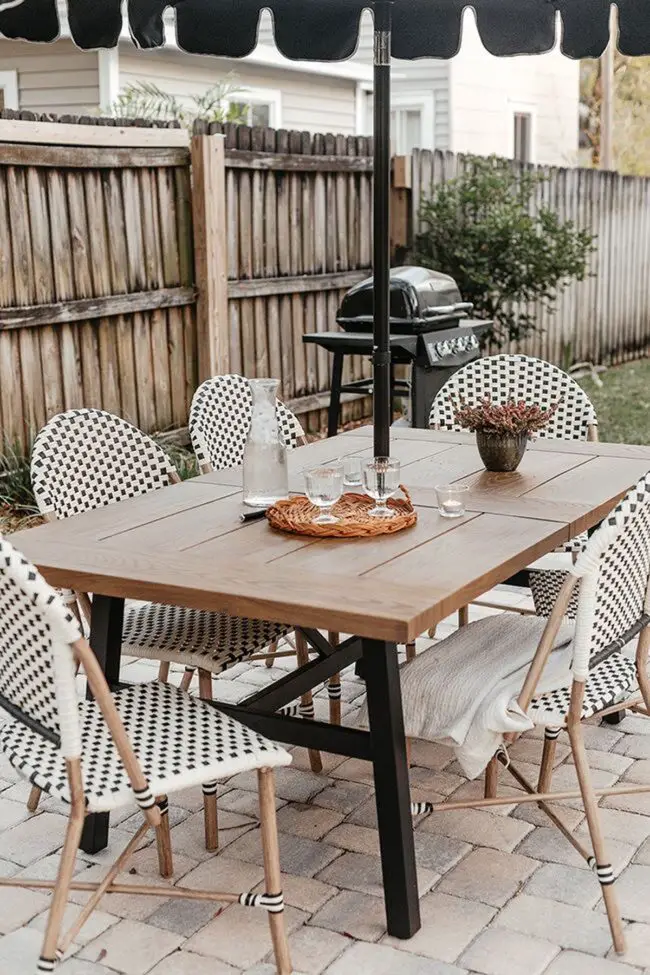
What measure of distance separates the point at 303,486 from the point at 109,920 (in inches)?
47.8

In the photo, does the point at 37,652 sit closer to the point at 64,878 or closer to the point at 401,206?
the point at 64,878

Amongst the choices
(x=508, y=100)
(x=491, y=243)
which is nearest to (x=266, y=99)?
(x=491, y=243)

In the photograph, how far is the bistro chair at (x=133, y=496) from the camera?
120 inches

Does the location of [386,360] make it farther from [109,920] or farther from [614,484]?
[109,920]

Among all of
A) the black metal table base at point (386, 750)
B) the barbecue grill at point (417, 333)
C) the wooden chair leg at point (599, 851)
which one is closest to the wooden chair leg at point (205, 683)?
the black metal table base at point (386, 750)

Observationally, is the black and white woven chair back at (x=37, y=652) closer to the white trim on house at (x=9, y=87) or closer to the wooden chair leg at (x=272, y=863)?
the wooden chair leg at (x=272, y=863)

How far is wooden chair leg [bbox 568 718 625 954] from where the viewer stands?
8.27 ft

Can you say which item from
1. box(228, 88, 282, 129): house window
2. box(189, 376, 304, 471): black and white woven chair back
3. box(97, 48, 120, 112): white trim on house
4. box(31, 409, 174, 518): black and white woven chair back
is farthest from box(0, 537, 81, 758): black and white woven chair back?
box(228, 88, 282, 129): house window

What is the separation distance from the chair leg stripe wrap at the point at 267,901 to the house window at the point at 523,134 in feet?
46.3

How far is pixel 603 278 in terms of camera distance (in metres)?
11.8

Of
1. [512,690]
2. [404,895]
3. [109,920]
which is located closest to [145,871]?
[109,920]

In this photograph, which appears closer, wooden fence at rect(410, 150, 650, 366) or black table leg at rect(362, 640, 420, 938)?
black table leg at rect(362, 640, 420, 938)

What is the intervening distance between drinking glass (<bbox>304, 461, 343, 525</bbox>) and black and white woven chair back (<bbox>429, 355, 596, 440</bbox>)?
60.4 inches

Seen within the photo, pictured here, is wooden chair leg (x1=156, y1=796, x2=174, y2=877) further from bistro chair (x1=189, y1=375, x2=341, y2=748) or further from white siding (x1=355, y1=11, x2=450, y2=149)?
white siding (x1=355, y1=11, x2=450, y2=149)
